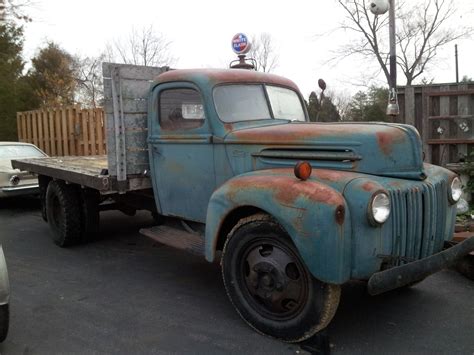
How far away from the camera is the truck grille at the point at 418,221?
3160 millimetres

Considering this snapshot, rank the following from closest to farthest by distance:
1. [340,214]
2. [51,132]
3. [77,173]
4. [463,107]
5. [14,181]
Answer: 1. [340,214]
2. [77,173]
3. [463,107]
4. [14,181]
5. [51,132]

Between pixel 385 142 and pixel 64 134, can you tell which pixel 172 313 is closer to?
pixel 385 142

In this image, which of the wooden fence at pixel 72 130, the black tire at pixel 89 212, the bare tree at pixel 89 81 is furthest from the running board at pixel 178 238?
the bare tree at pixel 89 81

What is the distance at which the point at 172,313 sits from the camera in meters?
3.92

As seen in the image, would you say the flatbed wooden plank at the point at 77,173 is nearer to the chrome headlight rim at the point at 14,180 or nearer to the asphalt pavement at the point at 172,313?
the asphalt pavement at the point at 172,313

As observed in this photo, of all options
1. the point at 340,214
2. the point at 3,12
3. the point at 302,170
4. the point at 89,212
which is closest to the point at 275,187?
the point at 302,170

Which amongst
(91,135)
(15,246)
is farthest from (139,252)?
(91,135)

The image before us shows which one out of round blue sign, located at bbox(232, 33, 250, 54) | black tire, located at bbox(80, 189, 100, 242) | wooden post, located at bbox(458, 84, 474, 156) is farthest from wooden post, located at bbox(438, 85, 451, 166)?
black tire, located at bbox(80, 189, 100, 242)

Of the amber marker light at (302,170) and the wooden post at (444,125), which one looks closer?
the amber marker light at (302,170)

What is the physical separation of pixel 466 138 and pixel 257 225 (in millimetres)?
4917

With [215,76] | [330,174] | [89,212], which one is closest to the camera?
[330,174]

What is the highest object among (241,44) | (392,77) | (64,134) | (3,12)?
(3,12)

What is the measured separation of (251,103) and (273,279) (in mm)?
1808

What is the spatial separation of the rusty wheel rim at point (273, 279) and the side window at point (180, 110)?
1.43m
